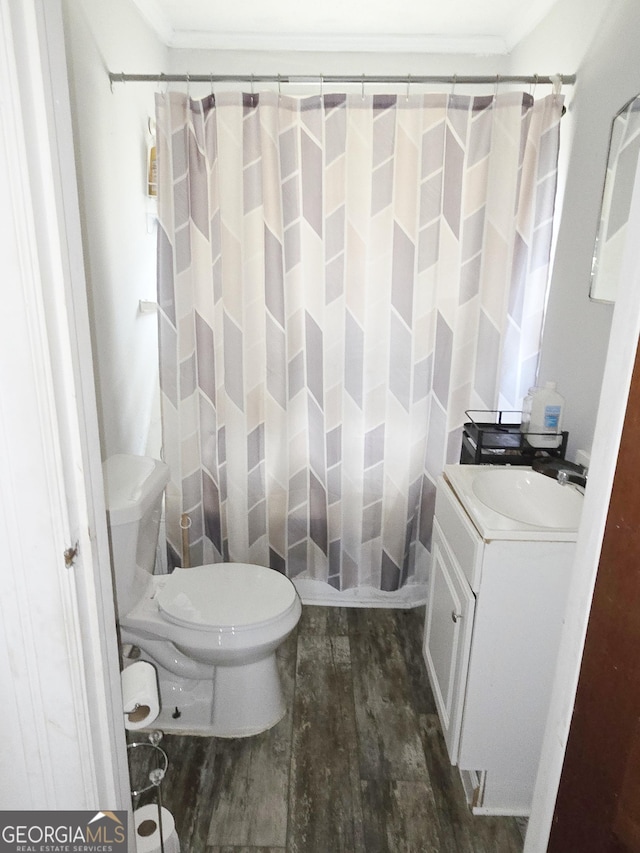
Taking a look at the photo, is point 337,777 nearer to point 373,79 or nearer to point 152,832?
point 152,832

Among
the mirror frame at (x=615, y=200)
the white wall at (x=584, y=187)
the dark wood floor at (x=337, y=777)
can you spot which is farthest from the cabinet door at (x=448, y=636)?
the mirror frame at (x=615, y=200)

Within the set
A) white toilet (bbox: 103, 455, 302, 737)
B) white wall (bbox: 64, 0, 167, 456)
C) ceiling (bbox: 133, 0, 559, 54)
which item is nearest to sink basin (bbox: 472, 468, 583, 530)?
white toilet (bbox: 103, 455, 302, 737)

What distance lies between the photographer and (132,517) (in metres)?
1.60

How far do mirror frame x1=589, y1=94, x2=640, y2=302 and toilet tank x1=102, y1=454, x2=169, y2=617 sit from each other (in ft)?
4.74

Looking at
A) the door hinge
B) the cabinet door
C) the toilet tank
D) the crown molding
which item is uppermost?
the crown molding

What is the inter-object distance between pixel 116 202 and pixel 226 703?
1711mm

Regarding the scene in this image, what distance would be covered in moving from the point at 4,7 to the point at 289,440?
5.57 ft

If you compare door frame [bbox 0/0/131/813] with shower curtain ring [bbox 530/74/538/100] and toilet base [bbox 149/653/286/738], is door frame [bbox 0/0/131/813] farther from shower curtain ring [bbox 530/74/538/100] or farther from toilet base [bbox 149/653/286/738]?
shower curtain ring [bbox 530/74/538/100]

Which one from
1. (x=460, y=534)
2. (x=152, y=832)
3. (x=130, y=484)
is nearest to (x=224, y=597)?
(x=130, y=484)

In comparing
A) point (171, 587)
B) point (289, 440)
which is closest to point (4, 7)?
point (171, 587)

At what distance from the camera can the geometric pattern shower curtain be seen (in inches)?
76.9

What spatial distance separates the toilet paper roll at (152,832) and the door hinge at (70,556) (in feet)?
2.89

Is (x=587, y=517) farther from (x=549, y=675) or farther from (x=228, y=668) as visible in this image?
(x=228, y=668)

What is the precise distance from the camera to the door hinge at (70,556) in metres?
0.86
